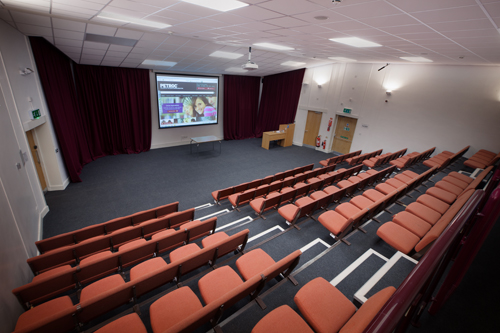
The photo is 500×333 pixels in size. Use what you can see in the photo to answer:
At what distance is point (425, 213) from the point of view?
361 cm

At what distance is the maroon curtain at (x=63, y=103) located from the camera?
5.40 meters

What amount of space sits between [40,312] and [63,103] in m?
6.29

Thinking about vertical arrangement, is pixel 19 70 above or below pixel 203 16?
below

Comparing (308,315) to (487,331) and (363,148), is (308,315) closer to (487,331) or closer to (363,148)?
(487,331)

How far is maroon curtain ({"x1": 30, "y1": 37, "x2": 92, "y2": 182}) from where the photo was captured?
213 inches

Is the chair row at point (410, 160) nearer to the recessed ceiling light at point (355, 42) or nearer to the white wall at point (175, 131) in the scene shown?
the recessed ceiling light at point (355, 42)

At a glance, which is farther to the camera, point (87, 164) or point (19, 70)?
point (87, 164)

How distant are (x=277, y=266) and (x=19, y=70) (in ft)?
20.5

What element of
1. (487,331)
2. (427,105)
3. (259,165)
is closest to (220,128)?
(259,165)

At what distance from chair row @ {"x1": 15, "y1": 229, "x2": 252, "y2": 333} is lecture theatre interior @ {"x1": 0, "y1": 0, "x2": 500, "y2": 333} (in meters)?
0.02

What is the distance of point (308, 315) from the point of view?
200 centimetres

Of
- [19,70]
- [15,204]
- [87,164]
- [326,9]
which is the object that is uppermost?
[326,9]

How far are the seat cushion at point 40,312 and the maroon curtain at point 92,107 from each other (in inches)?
209

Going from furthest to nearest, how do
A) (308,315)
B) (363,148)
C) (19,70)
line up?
(363,148) → (19,70) → (308,315)
